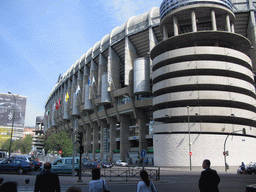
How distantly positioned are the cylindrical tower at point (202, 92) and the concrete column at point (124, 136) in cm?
1570

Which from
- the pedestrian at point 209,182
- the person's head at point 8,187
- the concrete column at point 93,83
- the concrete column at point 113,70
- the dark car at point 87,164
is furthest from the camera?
the concrete column at point 93,83

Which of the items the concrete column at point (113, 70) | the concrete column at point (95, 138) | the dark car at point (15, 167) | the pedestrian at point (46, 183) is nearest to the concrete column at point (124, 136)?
the concrete column at point (113, 70)

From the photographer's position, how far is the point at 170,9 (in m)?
46.9

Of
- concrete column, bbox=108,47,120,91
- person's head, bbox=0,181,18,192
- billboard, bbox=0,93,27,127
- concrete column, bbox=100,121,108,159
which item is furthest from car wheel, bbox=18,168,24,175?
billboard, bbox=0,93,27,127

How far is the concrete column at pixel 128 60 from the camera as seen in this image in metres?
54.7

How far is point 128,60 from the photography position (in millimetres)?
56312

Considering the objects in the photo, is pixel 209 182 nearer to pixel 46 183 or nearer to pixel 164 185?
pixel 46 183

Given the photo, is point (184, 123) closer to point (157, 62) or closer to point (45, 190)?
point (157, 62)

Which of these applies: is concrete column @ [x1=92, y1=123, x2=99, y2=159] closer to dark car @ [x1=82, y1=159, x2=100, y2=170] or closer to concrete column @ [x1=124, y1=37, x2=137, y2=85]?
concrete column @ [x1=124, y1=37, x2=137, y2=85]

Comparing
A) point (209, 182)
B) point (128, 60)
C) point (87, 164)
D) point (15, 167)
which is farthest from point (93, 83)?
point (209, 182)

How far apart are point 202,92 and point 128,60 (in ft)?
71.1

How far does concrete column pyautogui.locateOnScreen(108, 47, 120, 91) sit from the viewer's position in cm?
6003

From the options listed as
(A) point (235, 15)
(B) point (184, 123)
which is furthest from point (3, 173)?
(A) point (235, 15)

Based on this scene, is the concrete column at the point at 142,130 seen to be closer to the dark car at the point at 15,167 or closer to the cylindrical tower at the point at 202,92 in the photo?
the cylindrical tower at the point at 202,92
